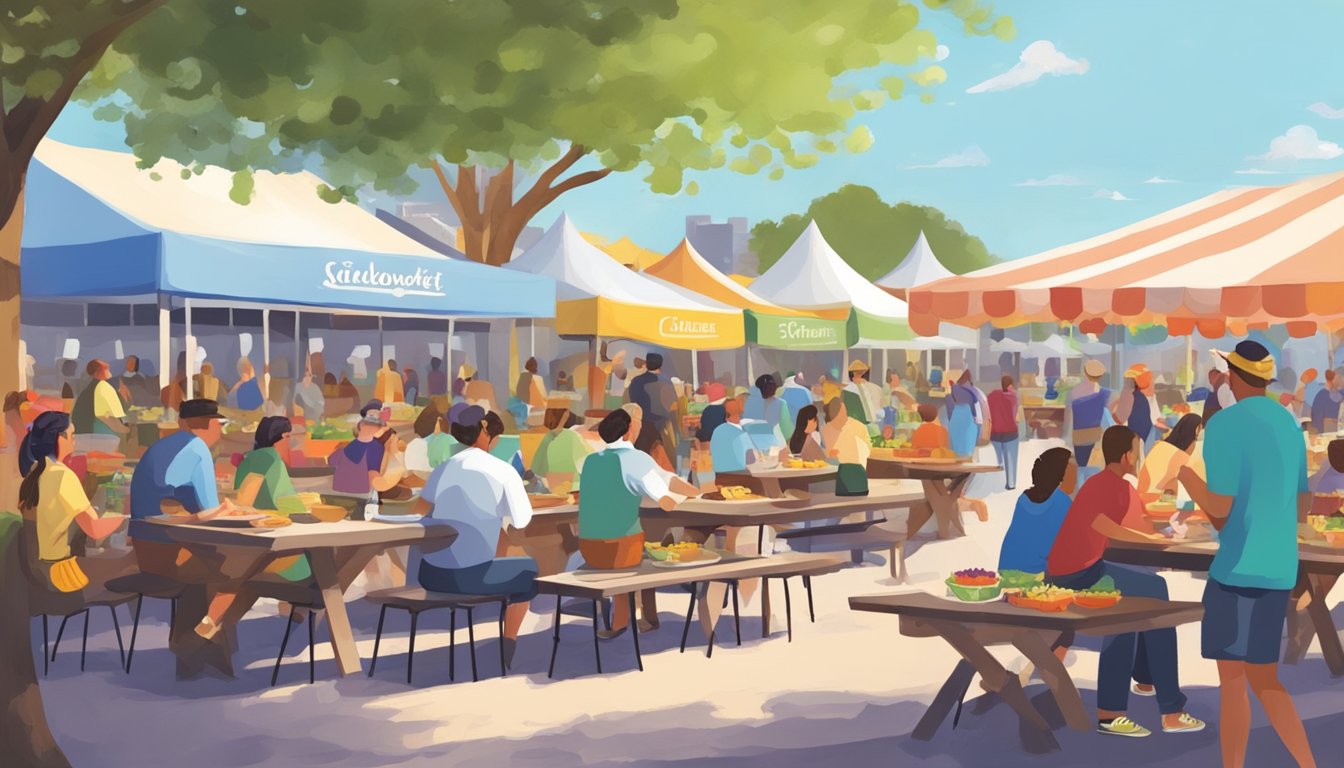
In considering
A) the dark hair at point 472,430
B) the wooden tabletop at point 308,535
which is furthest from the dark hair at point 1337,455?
the wooden tabletop at point 308,535

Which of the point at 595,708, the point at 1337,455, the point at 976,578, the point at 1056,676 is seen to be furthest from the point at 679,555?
the point at 1337,455

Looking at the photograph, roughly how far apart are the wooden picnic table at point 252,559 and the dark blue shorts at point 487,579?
0.74ft

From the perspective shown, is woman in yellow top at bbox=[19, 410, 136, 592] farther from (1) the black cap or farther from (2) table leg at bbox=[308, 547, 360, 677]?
(2) table leg at bbox=[308, 547, 360, 677]

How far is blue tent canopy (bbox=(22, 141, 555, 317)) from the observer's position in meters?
13.6

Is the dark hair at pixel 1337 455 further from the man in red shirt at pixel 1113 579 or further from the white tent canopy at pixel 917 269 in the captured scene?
the white tent canopy at pixel 917 269

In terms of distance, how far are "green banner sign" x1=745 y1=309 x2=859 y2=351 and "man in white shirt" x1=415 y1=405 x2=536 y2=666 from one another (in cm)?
1740

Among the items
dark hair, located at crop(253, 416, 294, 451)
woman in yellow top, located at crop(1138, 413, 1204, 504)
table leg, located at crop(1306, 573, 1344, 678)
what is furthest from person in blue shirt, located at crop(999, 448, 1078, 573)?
dark hair, located at crop(253, 416, 294, 451)

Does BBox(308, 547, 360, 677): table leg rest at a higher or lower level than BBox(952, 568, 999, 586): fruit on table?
lower

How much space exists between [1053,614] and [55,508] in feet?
17.9

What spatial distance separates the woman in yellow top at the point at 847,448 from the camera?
12953mm

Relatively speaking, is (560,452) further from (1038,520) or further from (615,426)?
(1038,520)

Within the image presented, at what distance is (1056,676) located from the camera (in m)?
7.29

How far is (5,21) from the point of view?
6.87 m

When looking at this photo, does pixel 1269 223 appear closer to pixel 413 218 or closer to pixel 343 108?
pixel 343 108
